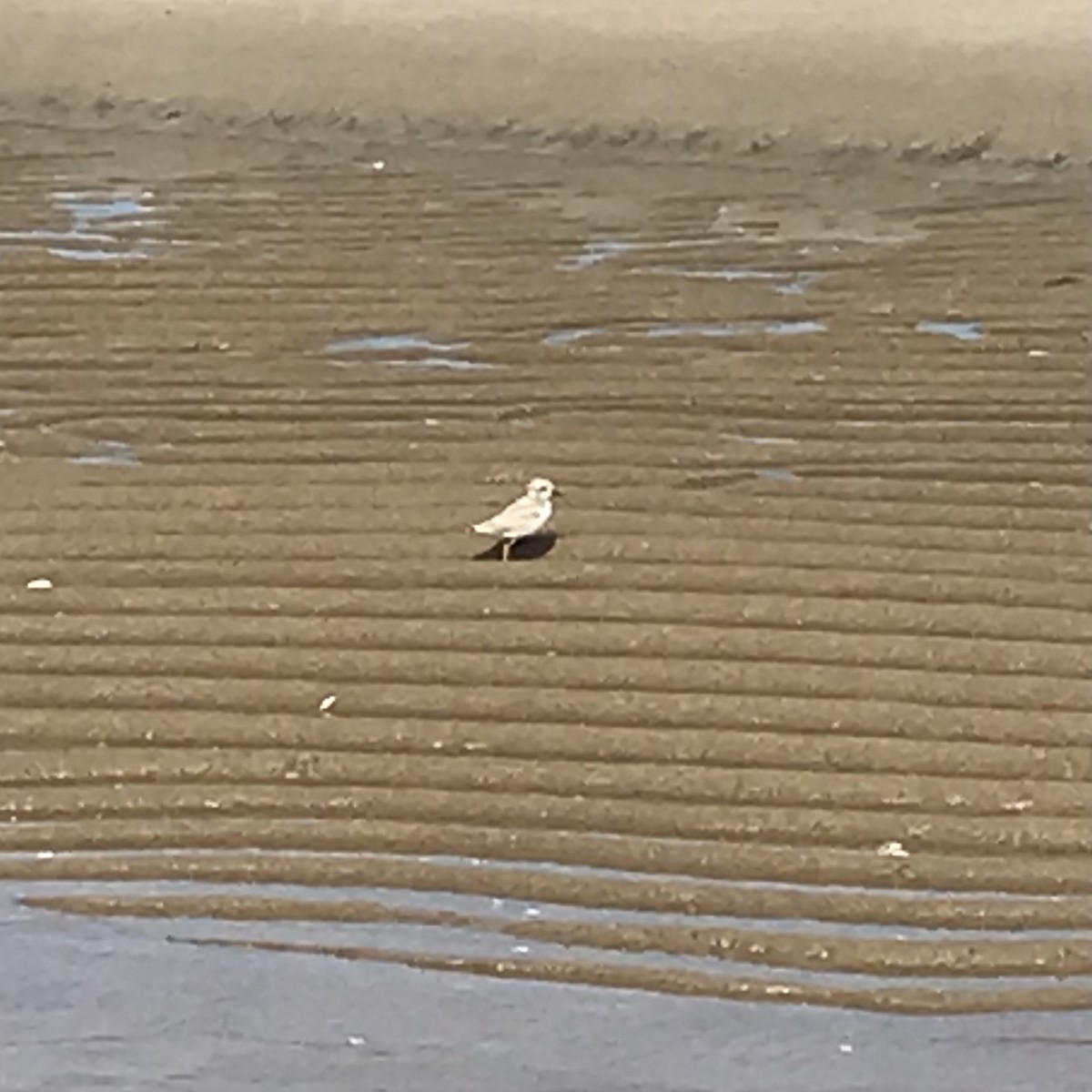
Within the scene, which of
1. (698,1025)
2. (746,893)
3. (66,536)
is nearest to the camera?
(698,1025)

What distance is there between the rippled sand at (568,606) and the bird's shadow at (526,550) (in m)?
0.02

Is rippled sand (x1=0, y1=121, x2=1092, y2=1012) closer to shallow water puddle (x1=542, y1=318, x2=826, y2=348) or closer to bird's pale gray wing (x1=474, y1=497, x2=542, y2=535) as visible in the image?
shallow water puddle (x1=542, y1=318, x2=826, y2=348)

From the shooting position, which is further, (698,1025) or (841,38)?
(841,38)

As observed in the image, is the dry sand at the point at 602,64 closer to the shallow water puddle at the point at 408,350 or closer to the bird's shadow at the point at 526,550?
the shallow water puddle at the point at 408,350

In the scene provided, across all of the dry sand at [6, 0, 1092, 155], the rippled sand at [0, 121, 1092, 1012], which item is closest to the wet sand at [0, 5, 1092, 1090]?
the rippled sand at [0, 121, 1092, 1012]

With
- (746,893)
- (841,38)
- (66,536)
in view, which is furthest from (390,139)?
(746,893)

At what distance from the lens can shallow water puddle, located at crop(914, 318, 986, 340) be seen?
880 cm

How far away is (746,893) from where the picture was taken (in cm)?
511

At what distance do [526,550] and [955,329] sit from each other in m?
3.17

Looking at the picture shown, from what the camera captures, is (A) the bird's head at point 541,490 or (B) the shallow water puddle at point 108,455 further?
(B) the shallow water puddle at point 108,455

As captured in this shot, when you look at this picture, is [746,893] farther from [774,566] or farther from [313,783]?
[774,566]

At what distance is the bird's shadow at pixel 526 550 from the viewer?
6680 mm

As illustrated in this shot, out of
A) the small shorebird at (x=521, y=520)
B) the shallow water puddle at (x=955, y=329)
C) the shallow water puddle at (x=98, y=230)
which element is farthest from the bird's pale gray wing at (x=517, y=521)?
the shallow water puddle at (x=98, y=230)

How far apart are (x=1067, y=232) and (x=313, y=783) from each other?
6673 mm
